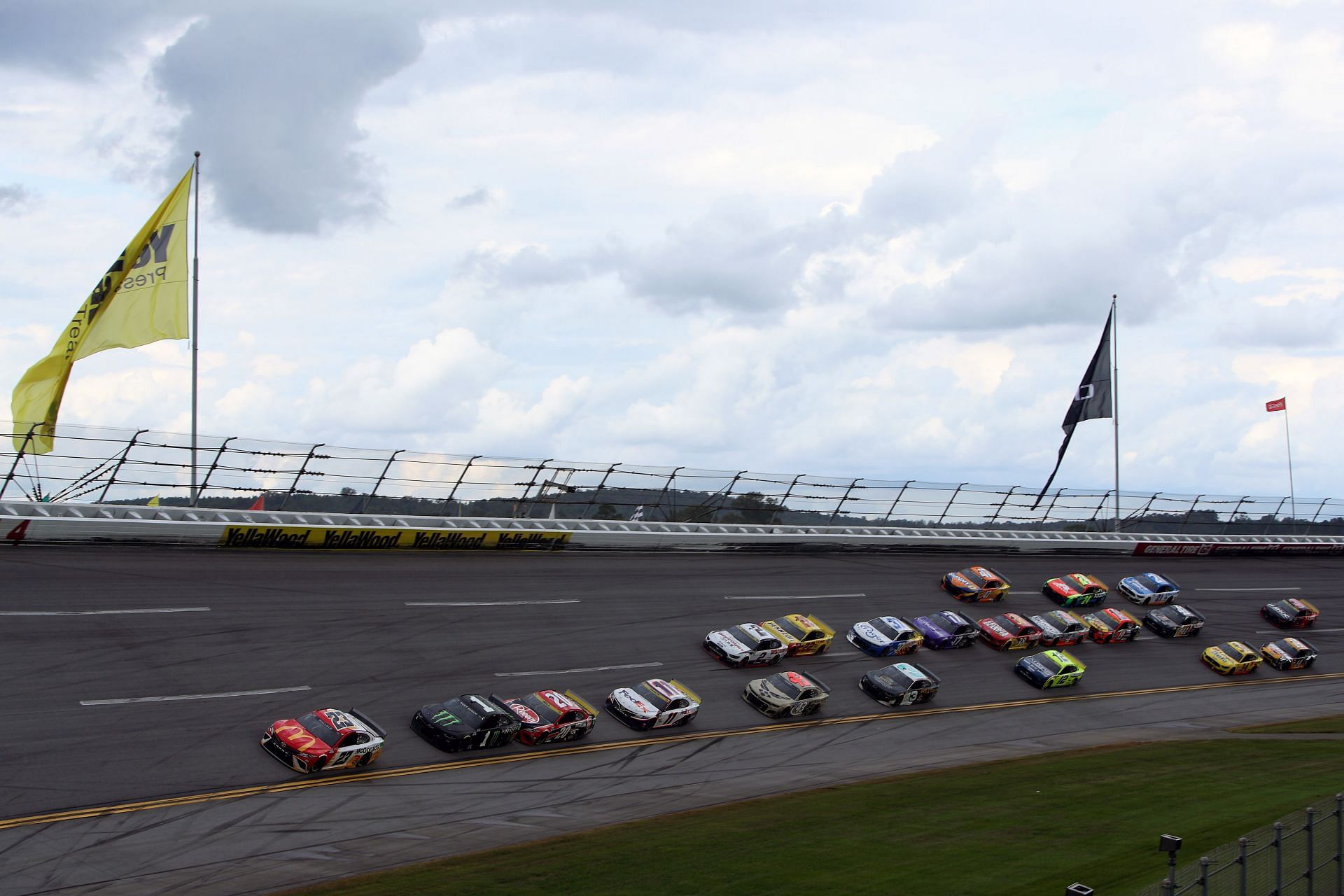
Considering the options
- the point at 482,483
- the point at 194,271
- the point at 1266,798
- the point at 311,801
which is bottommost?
the point at 311,801

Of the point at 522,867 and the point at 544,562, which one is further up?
the point at 544,562

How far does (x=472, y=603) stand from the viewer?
107ft

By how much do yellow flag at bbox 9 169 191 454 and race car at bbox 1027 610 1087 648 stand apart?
2883 centimetres

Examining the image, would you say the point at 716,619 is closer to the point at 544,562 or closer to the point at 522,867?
the point at 544,562

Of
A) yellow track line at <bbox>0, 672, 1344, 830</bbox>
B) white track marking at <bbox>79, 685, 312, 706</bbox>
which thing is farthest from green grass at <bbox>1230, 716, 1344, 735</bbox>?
white track marking at <bbox>79, 685, 312, 706</bbox>

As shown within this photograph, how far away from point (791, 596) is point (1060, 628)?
9502 mm

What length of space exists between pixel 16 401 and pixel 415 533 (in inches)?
467

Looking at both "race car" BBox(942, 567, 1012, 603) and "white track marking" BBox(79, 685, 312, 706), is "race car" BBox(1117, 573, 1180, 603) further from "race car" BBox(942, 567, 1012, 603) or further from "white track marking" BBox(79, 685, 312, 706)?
"white track marking" BBox(79, 685, 312, 706)

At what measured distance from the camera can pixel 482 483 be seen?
38.8 m

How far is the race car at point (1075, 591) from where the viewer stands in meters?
43.8

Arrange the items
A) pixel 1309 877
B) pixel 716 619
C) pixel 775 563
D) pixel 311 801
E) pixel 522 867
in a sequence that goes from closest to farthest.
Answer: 1. pixel 1309 877
2. pixel 522 867
3. pixel 311 801
4. pixel 716 619
5. pixel 775 563

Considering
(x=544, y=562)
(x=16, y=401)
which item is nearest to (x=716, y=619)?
(x=544, y=562)

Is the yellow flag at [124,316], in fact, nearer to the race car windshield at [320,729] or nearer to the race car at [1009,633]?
the race car windshield at [320,729]

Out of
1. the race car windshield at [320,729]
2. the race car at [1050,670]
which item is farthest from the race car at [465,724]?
the race car at [1050,670]
